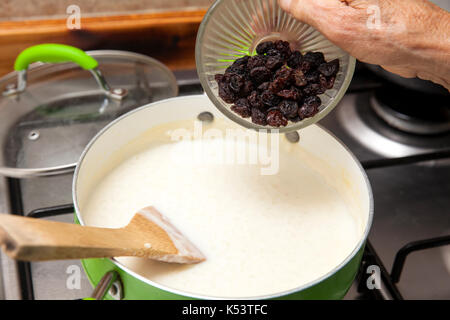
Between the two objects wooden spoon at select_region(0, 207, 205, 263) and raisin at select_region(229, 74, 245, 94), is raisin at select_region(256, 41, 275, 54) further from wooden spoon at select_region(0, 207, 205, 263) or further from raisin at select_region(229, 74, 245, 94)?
wooden spoon at select_region(0, 207, 205, 263)

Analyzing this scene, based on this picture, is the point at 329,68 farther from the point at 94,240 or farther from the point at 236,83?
the point at 94,240

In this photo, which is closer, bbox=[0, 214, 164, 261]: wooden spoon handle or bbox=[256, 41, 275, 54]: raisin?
bbox=[0, 214, 164, 261]: wooden spoon handle

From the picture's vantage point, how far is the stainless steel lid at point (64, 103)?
2.81 feet

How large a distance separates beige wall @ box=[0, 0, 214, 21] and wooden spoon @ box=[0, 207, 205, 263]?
22.9 inches

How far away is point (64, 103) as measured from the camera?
0.96 metres

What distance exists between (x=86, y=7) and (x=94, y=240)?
708 millimetres

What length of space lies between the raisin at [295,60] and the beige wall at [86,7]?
508 mm

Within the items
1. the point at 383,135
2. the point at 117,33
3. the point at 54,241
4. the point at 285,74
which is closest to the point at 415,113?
the point at 383,135

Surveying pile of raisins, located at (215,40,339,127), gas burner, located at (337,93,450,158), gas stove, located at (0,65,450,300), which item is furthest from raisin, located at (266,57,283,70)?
gas burner, located at (337,93,450,158)

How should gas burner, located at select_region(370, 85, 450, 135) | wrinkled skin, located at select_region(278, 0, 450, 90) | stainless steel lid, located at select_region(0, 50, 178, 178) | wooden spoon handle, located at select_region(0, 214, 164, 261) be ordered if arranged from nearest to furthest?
wooden spoon handle, located at select_region(0, 214, 164, 261) → wrinkled skin, located at select_region(278, 0, 450, 90) → stainless steel lid, located at select_region(0, 50, 178, 178) → gas burner, located at select_region(370, 85, 450, 135)

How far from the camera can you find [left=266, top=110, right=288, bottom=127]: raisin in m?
0.64

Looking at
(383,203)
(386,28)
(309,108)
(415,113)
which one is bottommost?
(383,203)
